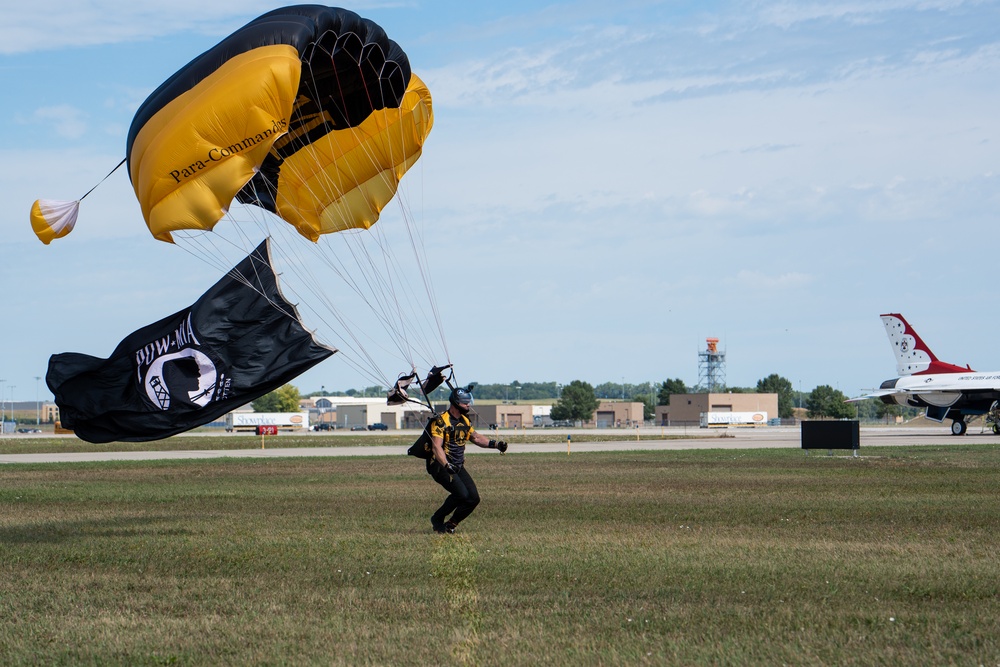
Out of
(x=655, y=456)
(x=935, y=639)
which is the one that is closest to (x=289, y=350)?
(x=935, y=639)

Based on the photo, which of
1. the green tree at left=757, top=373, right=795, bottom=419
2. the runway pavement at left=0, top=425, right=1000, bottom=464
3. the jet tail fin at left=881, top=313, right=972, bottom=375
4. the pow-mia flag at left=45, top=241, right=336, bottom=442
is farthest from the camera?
the green tree at left=757, top=373, right=795, bottom=419

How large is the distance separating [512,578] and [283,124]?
5.94 meters

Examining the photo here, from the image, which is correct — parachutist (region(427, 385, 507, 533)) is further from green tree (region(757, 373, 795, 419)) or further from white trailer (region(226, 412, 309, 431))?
green tree (region(757, 373, 795, 419))

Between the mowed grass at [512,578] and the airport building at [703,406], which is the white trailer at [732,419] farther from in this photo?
the mowed grass at [512,578]

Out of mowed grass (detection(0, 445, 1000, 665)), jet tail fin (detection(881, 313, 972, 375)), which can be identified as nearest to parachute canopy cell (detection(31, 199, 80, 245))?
mowed grass (detection(0, 445, 1000, 665))

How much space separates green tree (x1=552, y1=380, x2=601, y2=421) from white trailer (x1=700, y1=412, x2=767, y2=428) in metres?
34.8

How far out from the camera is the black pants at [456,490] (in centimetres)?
1291

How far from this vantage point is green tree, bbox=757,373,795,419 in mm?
173875

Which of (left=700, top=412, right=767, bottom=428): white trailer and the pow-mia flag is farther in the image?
(left=700, top=412, right=767, bottom=428): white trailer

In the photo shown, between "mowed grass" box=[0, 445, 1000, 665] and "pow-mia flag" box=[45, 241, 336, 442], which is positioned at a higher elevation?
"pow-mia flag" box=[45, 241, 336, 442]

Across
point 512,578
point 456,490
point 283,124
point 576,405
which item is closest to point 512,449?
point 456,490

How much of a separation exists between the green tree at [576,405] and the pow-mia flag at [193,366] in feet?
457

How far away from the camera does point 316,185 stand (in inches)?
608

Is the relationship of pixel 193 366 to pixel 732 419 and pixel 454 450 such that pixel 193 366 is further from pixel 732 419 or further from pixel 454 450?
pixel 732 419
